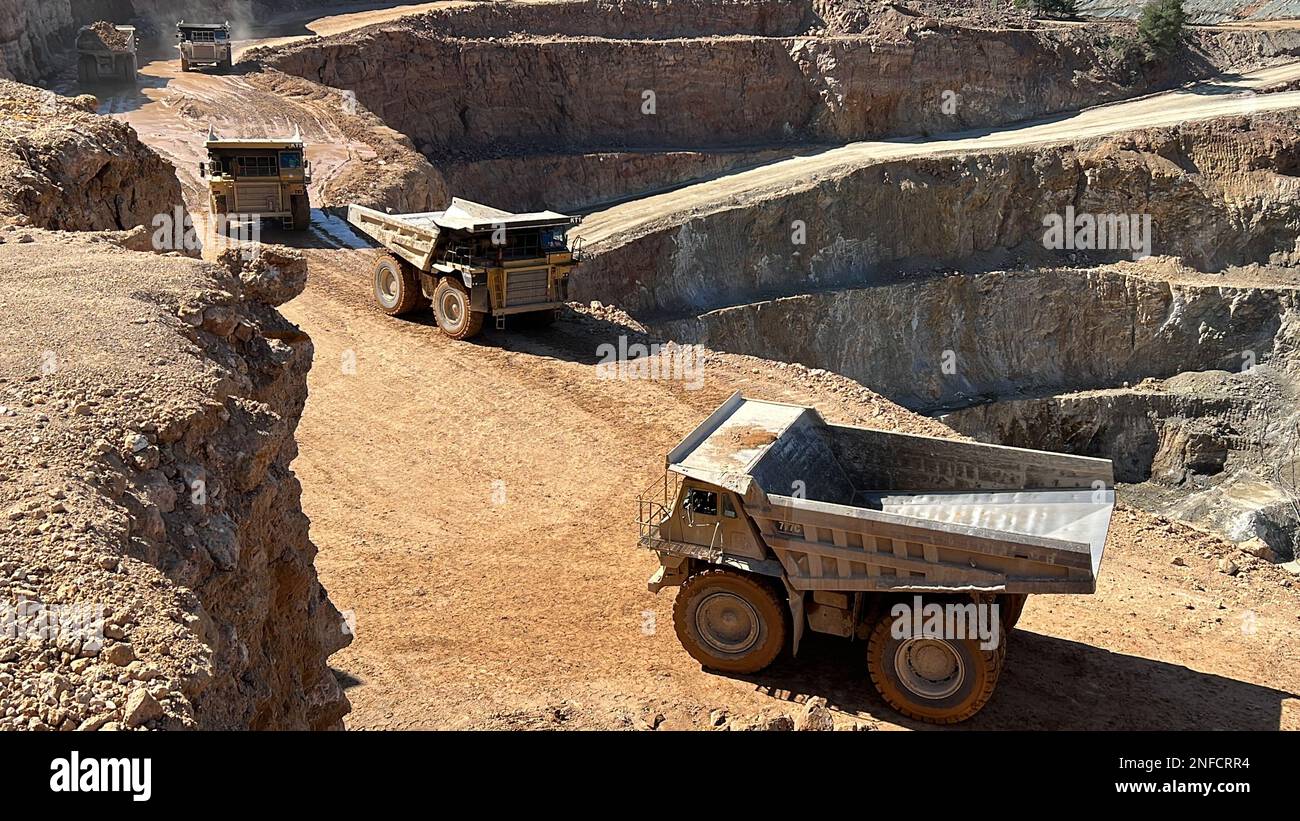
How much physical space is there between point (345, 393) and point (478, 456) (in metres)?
3.22

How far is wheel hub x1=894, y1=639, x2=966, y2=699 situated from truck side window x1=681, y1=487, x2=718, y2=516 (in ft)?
7.30

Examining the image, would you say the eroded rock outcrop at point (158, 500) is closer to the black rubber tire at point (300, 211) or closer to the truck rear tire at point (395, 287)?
the truck rear tire at point (395, 287)

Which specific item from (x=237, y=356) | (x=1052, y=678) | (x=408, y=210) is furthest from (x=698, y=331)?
(x=237, y=356)

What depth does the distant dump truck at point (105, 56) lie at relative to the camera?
3966 centimetres

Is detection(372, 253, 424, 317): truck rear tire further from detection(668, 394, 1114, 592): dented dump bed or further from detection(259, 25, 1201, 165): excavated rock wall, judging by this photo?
detection(259, 25, 1201, 165): excavated rock wall

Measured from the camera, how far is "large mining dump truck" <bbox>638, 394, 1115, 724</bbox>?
34.6 feet

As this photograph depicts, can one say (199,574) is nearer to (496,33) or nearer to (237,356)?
(237,356)

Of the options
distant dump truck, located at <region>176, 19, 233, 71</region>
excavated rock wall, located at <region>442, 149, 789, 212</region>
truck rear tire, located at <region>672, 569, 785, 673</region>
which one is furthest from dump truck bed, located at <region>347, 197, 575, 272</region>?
excavated rock wall, located at <region>442, 149, 789, 212</region>

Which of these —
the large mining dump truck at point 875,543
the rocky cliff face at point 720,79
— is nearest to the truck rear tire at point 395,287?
the large mining dump truck at point 875,543

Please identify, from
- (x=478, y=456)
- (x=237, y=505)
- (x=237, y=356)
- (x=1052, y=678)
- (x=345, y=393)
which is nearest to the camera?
(x=237, y=505)

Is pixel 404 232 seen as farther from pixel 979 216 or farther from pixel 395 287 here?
pixel 979 216

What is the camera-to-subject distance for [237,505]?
7.94 meters

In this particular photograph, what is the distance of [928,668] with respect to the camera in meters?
11.1
